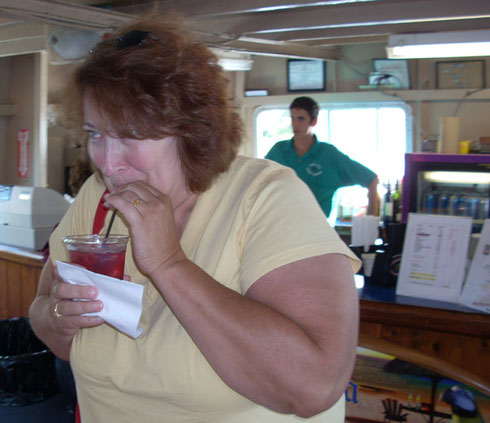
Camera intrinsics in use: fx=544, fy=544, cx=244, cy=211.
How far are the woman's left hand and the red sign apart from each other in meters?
5.03

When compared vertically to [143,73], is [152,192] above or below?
below

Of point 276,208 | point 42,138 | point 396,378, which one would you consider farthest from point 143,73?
point 42,138

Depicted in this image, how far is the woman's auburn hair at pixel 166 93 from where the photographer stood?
3.67 feet

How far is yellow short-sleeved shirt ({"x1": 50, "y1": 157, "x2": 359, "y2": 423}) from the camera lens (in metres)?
1.00

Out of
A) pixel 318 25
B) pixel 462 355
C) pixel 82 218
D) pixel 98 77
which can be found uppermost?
pixel 318 25

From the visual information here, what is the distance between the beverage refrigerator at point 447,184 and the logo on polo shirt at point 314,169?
1.21 m

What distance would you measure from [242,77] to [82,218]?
6.14 meters

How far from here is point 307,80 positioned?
6.97 meters

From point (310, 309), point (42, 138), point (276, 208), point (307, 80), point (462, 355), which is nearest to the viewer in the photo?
point (310, 309)

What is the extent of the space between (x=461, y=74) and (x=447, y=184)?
2.87 meters

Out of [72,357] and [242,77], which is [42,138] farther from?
[72,357]

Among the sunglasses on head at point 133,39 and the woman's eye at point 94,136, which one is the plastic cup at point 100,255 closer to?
the woman's eye at point 94,136

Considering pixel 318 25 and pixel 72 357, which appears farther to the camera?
pixel 318 25

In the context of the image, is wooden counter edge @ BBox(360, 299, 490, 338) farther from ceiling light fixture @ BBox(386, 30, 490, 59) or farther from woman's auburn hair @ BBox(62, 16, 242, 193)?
ceiling light fixture @ BBox(386, 30, 490, 59)
